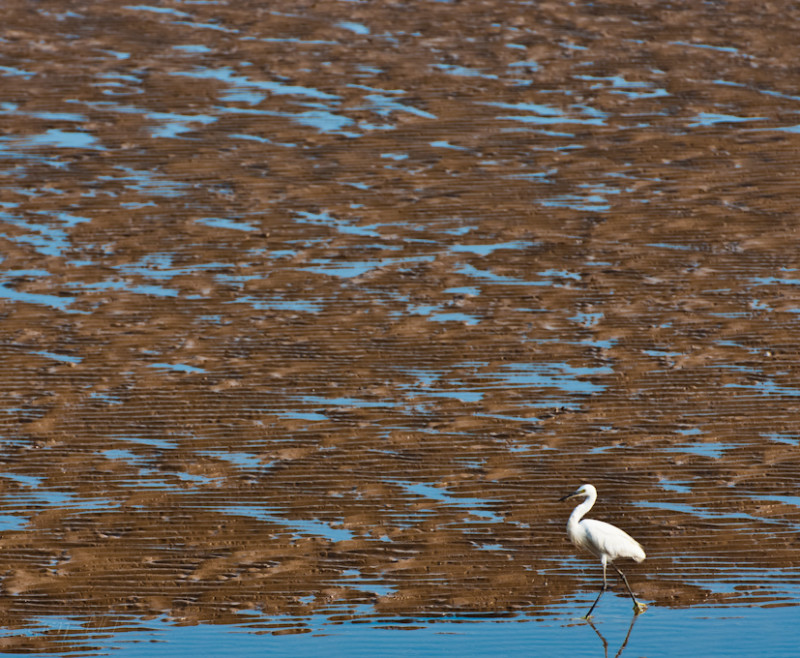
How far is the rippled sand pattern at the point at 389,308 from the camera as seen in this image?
10.3 meters

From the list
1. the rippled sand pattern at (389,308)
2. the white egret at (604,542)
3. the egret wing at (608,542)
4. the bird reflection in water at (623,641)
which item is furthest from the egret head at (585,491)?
the bird reflection in water at (623,641)

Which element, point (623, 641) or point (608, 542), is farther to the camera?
point (608, 542)

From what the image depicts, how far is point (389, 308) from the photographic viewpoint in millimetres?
14422

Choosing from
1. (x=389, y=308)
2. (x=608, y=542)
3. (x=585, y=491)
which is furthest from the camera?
(x=389, y=308)

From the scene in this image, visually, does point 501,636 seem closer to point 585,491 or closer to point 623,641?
point 623,641

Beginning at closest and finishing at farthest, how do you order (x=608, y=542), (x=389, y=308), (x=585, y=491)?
(x=608, y=542) → (x=585, y=491) → (x=389, y=308)

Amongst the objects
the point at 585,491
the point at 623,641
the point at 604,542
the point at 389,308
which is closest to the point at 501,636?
the point at 623,641

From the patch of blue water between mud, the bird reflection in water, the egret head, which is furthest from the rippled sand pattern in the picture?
the egret head

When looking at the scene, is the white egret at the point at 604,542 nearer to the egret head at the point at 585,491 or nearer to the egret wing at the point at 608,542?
the egret wing at the point at 608,542

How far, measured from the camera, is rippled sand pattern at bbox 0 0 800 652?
10.3 meters

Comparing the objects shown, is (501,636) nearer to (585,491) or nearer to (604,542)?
(604,542)

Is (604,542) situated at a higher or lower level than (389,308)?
Answer: higher

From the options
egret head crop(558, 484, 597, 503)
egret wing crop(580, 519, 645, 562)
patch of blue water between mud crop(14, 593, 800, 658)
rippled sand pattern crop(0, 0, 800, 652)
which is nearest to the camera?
patch of blue water between mud crop(14, 593, 800, 658)

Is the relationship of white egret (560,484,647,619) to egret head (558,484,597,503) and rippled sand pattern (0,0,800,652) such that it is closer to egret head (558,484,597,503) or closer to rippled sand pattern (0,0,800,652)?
egret head (558,484,597,503)
